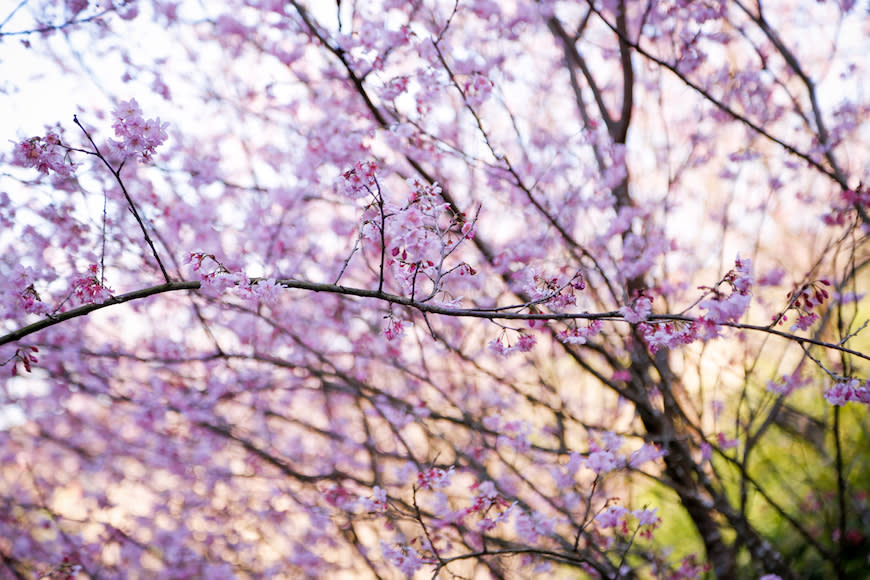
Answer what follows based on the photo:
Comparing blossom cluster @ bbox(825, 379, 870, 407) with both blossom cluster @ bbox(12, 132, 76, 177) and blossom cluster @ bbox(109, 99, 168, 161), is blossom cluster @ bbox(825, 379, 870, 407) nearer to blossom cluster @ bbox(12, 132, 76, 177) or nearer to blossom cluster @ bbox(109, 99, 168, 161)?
blossom cluster @ bbox(109, 99, 168, 161)

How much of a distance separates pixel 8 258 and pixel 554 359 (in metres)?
4.90

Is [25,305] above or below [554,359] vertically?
below

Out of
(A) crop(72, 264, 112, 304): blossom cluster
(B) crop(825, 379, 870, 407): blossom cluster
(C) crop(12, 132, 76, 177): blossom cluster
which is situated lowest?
(B) crop(825, 379, 870, 407): blossom cluster

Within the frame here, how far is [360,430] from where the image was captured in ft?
21.4

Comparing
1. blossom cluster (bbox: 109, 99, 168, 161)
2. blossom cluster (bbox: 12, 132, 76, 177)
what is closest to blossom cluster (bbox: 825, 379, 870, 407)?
blossom cluster (bbox: 109, 99, 168, 161)

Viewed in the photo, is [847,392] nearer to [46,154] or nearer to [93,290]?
[93,290]

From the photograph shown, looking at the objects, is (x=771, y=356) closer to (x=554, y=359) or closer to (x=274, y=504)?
(x=554, y=359)

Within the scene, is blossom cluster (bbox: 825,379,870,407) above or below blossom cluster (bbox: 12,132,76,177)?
below

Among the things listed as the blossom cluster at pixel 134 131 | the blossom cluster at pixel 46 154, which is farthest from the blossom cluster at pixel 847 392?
the blossom cluster at pixel 46 154

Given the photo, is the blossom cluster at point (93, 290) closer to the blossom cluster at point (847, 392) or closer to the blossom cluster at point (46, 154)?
the blossom cluster at point (46, 154)

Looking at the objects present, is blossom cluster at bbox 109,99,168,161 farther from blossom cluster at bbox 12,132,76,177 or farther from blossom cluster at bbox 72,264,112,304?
blossom cluster at bbox 72,264,112,304

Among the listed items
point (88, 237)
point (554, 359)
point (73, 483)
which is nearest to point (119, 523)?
point (73, 483)

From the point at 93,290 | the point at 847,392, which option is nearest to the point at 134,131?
the point at 93,290

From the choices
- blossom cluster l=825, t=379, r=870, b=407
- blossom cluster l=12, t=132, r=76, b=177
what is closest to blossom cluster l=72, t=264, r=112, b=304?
blossom cluster l=12, t=132, r=76, b=177
